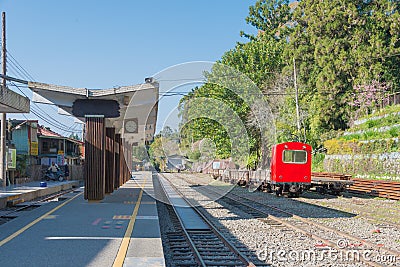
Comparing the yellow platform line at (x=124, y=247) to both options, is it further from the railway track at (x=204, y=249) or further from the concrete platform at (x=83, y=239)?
the railway track at (x=204, y=249)

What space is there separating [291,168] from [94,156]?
9.99m

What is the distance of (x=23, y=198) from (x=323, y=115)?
28781 millimetres

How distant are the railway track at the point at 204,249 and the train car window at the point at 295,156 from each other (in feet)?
38.4

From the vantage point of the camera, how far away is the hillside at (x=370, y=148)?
29703mm

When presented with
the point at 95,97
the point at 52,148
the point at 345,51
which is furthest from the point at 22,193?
the point at 52,148

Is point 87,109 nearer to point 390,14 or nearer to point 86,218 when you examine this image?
point 86,218

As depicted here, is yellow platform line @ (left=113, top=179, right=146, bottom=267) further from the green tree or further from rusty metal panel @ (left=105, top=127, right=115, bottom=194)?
the green tree

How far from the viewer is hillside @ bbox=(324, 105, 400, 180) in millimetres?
29703

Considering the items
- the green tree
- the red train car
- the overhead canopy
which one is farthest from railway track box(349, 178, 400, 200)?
the green tree

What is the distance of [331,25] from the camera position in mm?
44281

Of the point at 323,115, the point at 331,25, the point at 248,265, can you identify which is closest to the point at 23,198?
the point at 248,265

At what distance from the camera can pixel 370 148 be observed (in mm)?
32250

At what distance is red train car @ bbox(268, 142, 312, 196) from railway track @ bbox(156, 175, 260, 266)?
1130 cm

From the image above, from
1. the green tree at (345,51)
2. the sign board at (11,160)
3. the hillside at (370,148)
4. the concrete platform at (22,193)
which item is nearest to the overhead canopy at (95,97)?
the concrete platform at (22,193)
